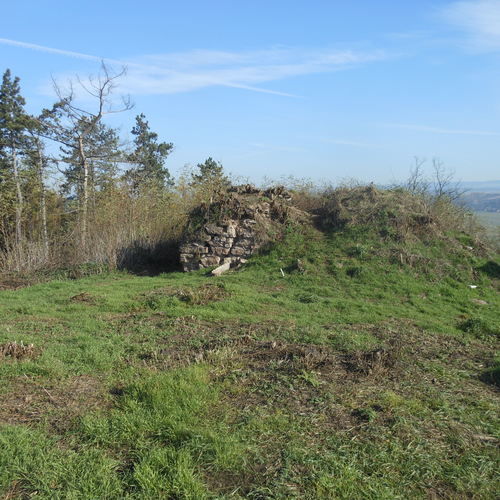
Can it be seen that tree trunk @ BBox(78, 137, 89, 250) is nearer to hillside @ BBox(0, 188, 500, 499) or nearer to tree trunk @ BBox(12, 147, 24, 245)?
tree trunk @ BBox(12, 147, 24, 245)

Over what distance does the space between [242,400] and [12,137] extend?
63.6 ft

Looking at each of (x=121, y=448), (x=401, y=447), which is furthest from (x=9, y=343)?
(x=401, y=447)

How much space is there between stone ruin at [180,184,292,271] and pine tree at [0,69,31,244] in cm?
663

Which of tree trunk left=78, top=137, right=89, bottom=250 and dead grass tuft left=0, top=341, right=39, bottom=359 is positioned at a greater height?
tree trunk left=78, top=137, right=89, bottom=250

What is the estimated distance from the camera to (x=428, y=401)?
457 cm

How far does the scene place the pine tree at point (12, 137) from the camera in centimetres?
1628

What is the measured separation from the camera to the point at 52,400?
176 inches

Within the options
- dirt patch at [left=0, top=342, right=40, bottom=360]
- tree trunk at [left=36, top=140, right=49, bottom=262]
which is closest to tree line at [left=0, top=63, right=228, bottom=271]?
tree trunk at [left=36, top=140, right=49, bottom=262]

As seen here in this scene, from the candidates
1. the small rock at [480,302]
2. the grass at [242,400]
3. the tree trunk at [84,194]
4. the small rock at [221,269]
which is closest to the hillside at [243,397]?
the grass at [242,400]

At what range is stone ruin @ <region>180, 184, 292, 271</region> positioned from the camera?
1352 centimetres

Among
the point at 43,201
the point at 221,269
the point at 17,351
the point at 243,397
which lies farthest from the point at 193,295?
the point at 43,201

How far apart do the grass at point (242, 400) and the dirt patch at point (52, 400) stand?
0.02 m

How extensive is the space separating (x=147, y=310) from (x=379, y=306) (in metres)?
4.82

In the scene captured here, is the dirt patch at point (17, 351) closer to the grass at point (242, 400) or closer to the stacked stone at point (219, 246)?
the grass at point (242, 400)
